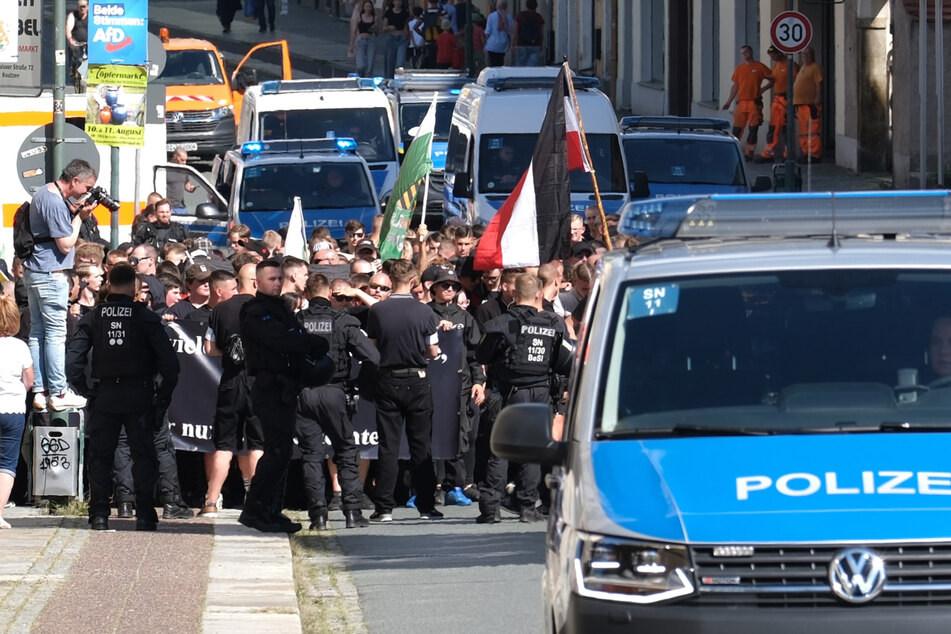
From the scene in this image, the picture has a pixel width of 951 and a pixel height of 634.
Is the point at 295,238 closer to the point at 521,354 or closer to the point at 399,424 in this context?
the point at 399,424

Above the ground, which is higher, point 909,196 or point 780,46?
point 780,46

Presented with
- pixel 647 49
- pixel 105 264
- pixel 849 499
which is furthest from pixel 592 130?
pixel 647 49

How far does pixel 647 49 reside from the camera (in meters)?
44.0

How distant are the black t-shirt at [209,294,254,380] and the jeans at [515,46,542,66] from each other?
30.4m

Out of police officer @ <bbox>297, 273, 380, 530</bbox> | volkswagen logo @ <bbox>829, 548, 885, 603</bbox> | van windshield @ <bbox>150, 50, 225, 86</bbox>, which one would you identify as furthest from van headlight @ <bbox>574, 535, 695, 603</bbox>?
van windshield @ <bbox>150, 50, 225, 86</bbox>

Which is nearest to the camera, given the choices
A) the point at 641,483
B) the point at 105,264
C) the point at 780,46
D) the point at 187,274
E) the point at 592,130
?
the point at 641,483

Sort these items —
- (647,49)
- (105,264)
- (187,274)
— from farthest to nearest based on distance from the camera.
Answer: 1. (647,49)
2. (105,264)
3. (187,274)

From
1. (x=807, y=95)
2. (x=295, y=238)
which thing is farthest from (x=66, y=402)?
(x=807, y=95)

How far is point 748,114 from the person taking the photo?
108 ft

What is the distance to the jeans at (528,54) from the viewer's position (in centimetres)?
4247

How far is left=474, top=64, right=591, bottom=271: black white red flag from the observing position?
48.3ft

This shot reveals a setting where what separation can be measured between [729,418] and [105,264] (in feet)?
34.2

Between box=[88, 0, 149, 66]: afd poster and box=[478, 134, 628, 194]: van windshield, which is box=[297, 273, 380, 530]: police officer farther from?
box=[478, 134, 628, 194]: van windshield

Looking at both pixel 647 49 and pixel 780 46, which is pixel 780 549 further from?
pixel 647 49
